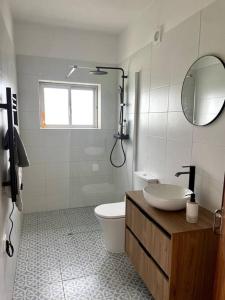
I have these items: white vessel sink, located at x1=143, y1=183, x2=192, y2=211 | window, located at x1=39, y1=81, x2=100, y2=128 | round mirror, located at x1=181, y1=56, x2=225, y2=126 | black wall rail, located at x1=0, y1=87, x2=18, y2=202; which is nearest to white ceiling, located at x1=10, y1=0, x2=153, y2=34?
window, located at x1=39, y1=81, x2=100, y2=128

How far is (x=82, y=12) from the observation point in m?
2.60

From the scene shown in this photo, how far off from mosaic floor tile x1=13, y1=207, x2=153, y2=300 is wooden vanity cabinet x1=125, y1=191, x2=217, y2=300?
0.45 m

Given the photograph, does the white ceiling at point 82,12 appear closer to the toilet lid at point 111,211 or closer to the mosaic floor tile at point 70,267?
the toilet lid at point 111,211

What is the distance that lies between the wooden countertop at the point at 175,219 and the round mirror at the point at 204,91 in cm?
67

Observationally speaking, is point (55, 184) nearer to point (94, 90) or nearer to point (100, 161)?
A: point (100, 161)

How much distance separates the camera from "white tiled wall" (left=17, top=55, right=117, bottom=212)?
308 cm

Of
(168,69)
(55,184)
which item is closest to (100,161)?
(55,184)

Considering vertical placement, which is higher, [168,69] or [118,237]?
[168,69]

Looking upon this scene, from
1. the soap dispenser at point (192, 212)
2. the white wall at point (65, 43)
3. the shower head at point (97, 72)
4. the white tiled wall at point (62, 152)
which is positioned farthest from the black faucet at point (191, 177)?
the white wall at point (65, 43)

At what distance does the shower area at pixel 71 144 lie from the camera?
10.1 ft

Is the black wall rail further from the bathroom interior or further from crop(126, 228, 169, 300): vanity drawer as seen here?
crop(126, 228, 169, 300): vanity drawer

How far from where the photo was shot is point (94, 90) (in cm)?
337

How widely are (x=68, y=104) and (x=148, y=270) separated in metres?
2.42

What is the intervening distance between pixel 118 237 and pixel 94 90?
2.10m
